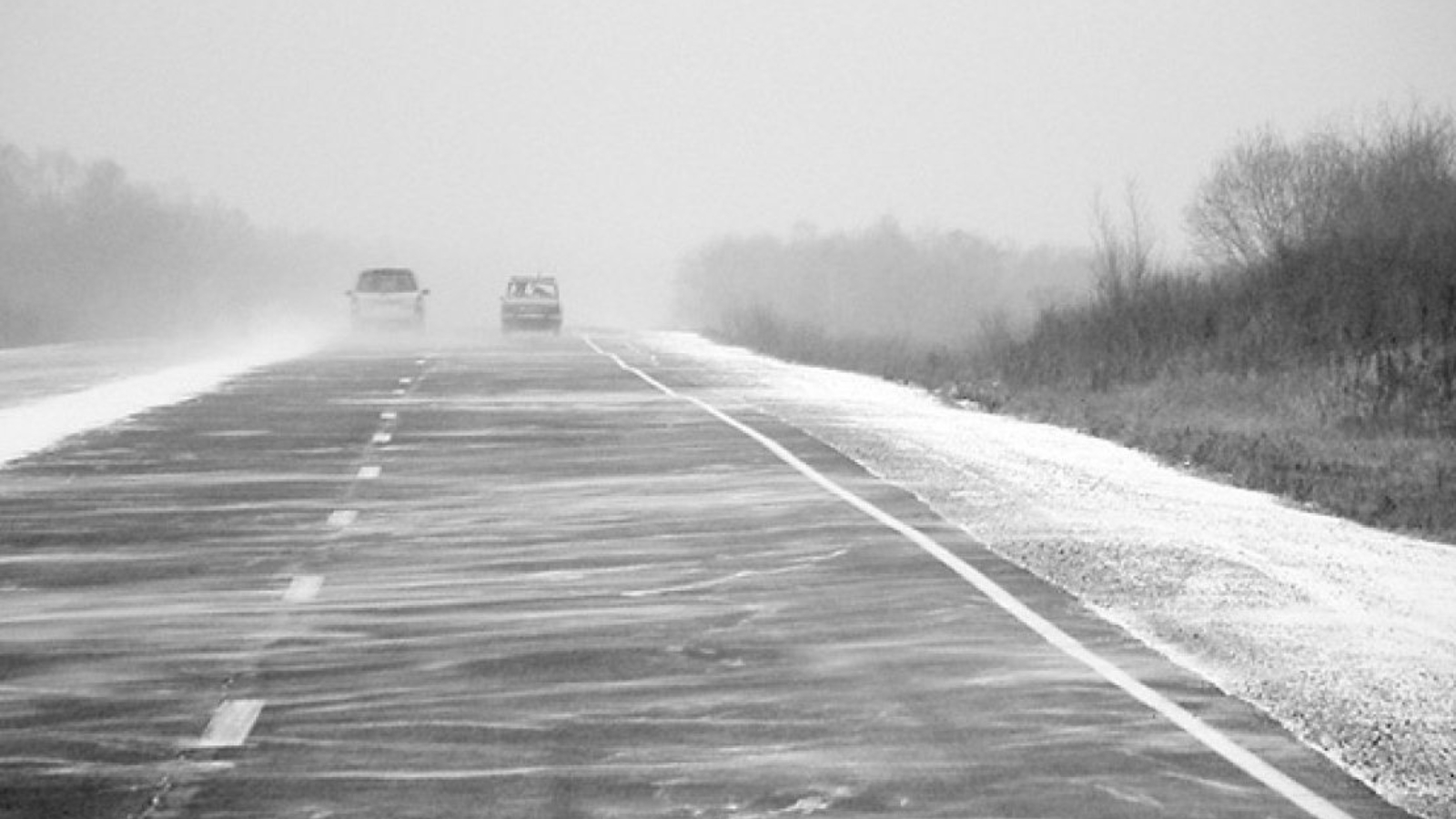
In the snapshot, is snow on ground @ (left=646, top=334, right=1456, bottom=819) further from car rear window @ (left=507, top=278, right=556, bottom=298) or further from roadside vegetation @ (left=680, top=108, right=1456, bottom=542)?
car rear window @ (left=507, top=278, right=556, bottom=298)

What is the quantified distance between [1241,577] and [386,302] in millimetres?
64044

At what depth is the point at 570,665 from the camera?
1218 cm

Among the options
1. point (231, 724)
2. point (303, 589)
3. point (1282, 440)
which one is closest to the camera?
point (231, 724)

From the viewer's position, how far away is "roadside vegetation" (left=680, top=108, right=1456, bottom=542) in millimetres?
27438

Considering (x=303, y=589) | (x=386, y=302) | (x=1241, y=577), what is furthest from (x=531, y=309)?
(x=303, y=589)

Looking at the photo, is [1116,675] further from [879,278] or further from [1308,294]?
[879,278]

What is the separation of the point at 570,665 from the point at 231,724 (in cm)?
197

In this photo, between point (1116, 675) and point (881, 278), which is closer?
point (1116, 675)

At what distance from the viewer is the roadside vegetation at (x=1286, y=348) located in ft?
90.0

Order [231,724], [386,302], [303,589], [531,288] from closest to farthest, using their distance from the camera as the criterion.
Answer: [231,724]
[303,589]
[386,302]
[531,288]

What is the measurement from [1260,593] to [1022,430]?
641 inches

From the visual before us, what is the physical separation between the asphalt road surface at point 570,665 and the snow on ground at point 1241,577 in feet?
1.10

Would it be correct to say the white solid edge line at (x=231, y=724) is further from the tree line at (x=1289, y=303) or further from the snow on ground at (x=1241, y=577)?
the tree line at (x=1289, y=303)

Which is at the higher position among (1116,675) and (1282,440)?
(1116,675)
